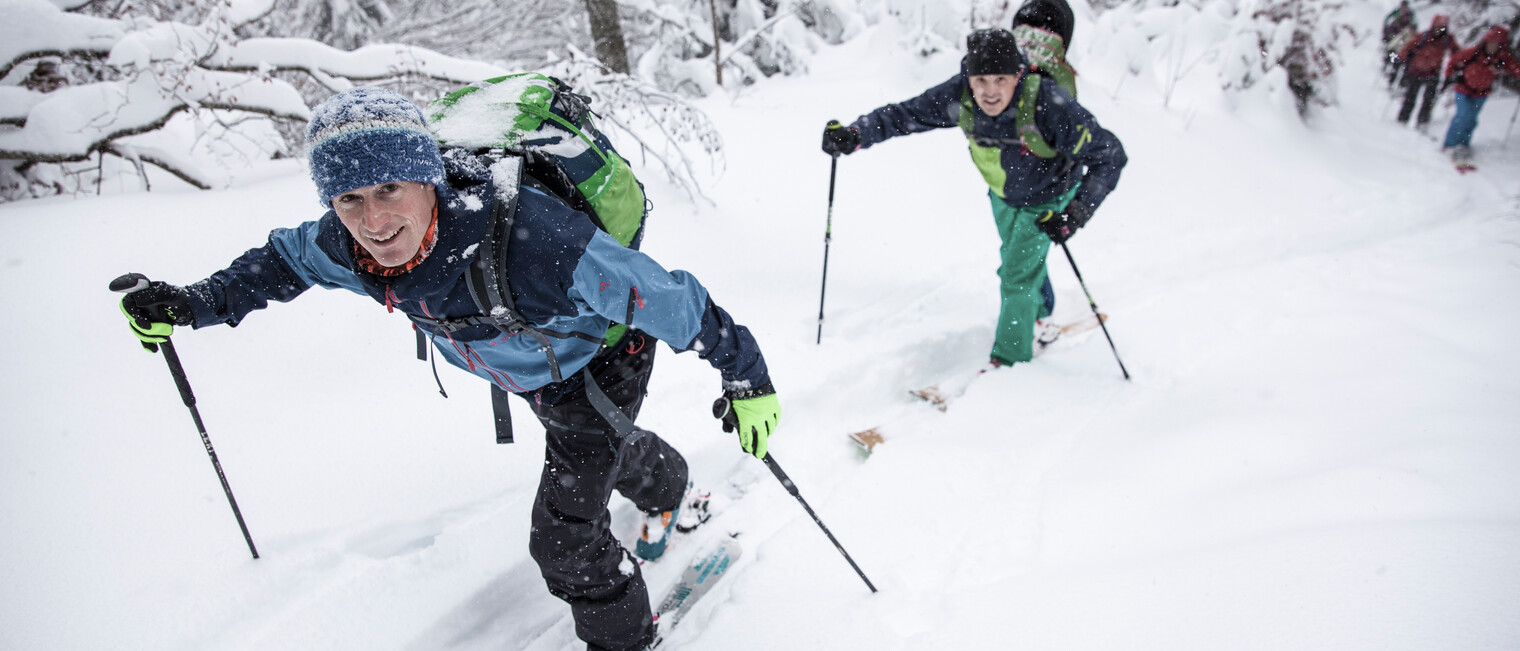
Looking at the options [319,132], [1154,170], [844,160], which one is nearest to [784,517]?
[319,132]

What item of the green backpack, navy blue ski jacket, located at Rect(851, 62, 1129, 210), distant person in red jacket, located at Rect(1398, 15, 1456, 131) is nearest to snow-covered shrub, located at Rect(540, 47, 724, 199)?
navy blue ski jacket, located at Rect(851, 62, 1129, 210)

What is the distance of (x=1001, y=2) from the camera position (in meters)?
8.12

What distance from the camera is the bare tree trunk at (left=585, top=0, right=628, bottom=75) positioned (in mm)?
6254

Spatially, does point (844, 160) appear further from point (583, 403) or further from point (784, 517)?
point (583, 403)

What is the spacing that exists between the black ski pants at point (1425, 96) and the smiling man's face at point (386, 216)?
14.1 m

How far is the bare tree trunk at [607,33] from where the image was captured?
6.25 metres

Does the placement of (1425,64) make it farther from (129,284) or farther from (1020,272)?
(129,284)

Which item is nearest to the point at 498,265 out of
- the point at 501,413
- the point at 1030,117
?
the point at 501,413

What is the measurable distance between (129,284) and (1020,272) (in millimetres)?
3848

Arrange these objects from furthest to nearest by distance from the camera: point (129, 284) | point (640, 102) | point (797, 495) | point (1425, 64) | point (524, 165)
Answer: point (1425, 64), point (640, 102), point (797, 495), point (129, 284), point (524, 165)

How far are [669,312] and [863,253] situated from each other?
3.58 meters

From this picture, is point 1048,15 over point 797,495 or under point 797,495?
over

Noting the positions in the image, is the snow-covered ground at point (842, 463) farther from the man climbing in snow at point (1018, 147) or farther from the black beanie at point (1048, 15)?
the black beanie at point (1048, 15)

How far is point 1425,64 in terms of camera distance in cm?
965
